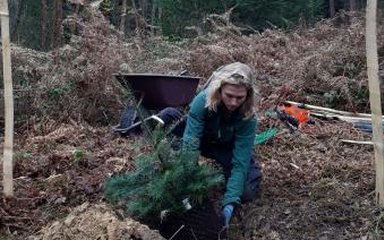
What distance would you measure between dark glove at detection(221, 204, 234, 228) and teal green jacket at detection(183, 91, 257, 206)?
0.42 ft

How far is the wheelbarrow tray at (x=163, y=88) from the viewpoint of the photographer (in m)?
5.54

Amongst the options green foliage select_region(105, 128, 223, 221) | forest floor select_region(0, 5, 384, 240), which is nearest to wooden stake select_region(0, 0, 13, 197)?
forest floor select_region(0, 5, 384, 240)

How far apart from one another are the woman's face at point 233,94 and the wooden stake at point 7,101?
61.0 inches

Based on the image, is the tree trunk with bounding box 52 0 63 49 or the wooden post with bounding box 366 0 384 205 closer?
the wooden post with bounding box 366 0 384 205

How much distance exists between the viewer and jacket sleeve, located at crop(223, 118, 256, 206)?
3.82 m

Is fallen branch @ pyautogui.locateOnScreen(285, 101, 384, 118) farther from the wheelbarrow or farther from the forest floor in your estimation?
the wheelbarrow

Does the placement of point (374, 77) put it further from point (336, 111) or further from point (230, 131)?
point (336, 111)

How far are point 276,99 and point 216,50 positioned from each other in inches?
55.4

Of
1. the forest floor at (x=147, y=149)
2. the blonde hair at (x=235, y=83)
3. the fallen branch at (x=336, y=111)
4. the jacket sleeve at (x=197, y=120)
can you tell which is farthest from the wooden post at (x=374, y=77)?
the fallen branch at (x=336, y=111)

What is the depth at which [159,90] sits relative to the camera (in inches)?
220

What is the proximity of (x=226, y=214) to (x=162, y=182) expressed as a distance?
62cm

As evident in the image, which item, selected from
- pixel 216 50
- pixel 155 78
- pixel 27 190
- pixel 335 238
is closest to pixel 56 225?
pixel 27 190

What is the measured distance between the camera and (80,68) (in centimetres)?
711

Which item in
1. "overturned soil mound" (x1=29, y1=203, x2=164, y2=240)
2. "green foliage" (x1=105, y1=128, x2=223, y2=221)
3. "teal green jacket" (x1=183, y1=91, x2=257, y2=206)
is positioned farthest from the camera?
"teal green jacket" (x1=183, y1=91, x2=257, y2=206)
